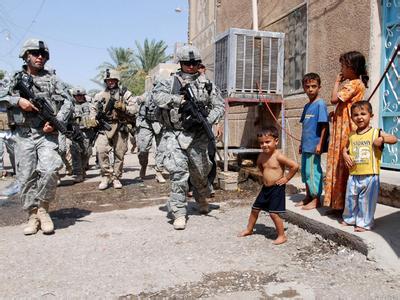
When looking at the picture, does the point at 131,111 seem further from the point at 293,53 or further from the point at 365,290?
the point at 365,290

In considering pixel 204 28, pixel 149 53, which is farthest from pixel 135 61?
pixel 204 28

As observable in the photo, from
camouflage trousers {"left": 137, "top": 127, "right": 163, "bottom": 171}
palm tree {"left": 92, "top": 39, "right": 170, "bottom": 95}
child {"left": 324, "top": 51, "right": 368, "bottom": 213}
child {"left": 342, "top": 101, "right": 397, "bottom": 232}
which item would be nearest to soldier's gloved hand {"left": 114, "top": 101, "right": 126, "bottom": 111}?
camouflage trousers {"left": 137, "top": 127, "right": 163, "bottom": 171}

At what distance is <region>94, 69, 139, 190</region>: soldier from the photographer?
6660 mm

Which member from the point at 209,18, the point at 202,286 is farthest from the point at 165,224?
the point at 209,18

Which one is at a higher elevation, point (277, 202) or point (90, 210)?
point (277, 202)

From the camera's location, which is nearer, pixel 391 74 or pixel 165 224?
pixel 165 224

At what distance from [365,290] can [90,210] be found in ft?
11.9

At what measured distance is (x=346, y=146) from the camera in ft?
11.9

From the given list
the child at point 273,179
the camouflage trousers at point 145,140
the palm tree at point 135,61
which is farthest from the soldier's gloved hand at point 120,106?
the palm tree at point 135,61

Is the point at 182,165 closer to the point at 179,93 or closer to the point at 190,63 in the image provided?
the point at 179,93

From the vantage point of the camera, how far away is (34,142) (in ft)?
13.1

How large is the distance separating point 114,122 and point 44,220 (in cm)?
293

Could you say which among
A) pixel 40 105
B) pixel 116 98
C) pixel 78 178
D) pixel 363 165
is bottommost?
pixel 78 178

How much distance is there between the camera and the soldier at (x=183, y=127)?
416 centimetres
